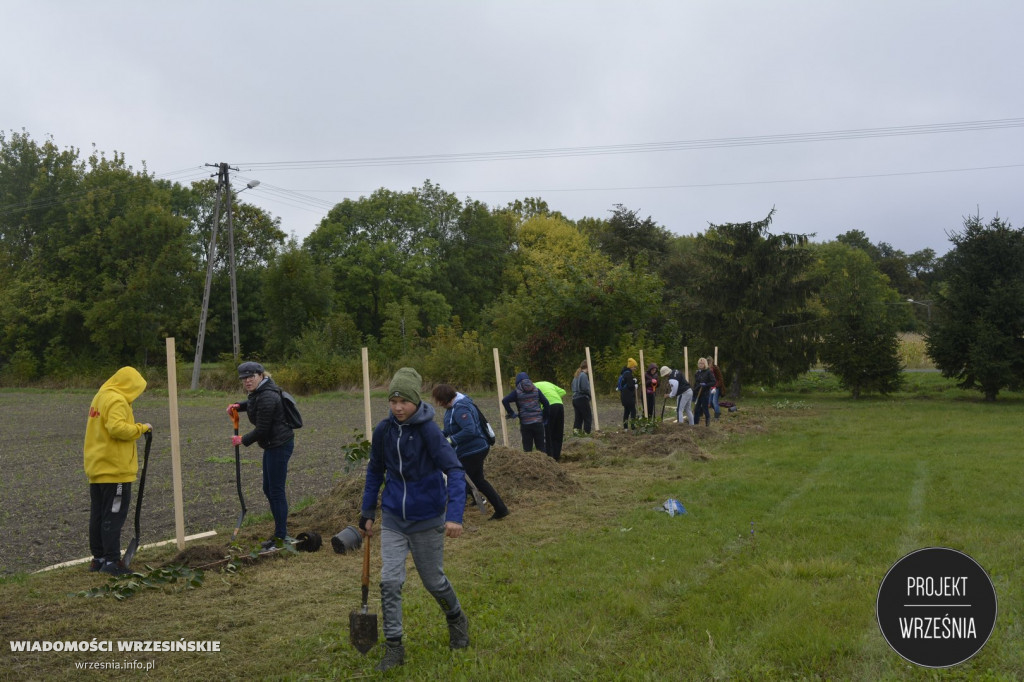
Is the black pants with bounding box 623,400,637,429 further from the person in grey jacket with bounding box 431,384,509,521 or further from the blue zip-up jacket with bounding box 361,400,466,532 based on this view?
the blue zip-up jacket with bounding box 361,400,466,532

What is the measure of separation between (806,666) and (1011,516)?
532cm

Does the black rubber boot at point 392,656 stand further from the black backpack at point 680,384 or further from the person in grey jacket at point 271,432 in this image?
the black backpack at point 680,384

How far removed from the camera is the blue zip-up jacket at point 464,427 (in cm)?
891

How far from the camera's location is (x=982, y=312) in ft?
91.2

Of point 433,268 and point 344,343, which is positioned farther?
point 433,268

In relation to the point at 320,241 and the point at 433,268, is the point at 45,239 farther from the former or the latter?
the point at 433,268

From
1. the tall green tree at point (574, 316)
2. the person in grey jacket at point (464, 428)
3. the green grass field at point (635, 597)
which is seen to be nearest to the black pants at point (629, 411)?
the green grass field at point (635, 597)

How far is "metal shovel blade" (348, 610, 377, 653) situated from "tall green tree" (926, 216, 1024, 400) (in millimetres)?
27723

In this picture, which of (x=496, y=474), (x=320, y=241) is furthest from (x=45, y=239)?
(x=496, y=474)

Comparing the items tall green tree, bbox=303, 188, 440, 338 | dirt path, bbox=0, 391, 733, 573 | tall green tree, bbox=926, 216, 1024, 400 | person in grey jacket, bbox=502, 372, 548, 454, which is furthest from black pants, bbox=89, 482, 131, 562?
tall green tree, bbox=303, 188, 440, 338

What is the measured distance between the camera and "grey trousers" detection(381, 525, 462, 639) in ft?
16.7

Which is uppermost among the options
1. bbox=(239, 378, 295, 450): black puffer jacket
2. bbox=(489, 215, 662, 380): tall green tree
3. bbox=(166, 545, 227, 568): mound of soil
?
bbox=(489, 215, 662, 380): tall green tree

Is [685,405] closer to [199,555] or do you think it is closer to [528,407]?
[528,407]

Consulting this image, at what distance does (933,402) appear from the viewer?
2800 cm
